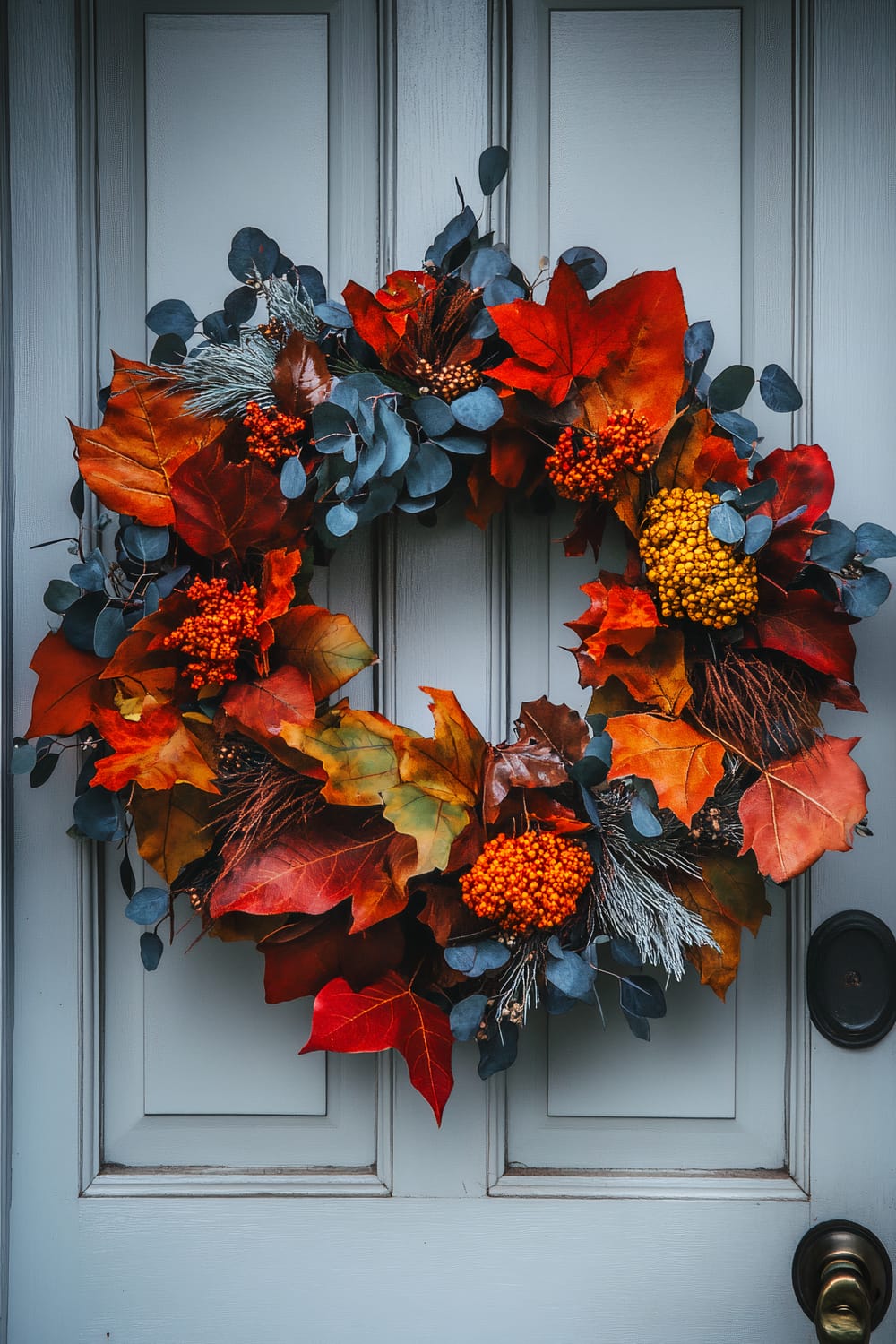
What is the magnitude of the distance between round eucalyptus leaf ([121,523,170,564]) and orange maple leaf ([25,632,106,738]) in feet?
0.34

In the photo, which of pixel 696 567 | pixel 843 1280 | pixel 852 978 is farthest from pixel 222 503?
pixel 843 1280

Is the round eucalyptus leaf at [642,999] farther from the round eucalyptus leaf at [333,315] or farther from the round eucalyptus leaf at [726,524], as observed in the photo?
the round eucalyptus leaf at [333,315]

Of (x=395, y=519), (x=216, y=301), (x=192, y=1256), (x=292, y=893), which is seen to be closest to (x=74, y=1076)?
(x=192, y=1256)

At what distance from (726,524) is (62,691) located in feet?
1.87

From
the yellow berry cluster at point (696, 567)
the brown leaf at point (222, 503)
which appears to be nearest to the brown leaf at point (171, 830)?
the brown leaf at point (222, 503)

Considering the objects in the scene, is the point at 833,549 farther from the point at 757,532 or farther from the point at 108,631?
the point at 108,631

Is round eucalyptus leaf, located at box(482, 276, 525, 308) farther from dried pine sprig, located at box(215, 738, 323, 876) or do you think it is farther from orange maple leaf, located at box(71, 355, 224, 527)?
dried pine sprig, located at box(215, 738, 323, 876)

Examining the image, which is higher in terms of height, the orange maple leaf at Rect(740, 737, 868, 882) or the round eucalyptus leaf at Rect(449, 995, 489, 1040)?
the orange maple leaf at Rect(740, 737, 868, 882)

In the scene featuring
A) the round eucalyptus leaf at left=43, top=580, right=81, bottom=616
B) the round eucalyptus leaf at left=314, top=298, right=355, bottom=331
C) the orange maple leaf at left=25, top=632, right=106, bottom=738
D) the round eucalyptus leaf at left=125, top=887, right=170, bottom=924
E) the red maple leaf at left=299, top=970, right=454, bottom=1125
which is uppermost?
the round eucalyptus leaf at left=314, top=298, right=355, bottom=331

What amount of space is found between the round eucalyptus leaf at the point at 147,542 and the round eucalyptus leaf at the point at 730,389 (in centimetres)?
47

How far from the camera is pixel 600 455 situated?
2.39ft

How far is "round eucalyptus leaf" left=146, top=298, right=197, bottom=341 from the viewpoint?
0.78 metres

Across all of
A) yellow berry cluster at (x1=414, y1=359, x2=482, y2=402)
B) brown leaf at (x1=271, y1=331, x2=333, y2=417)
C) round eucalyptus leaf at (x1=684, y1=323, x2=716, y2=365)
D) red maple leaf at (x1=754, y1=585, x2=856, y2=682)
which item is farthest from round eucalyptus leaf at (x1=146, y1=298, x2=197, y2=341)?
red maple leaf at (x1=754, y1=585, x2=856, y2=682)

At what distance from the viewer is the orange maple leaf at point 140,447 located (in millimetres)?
753
